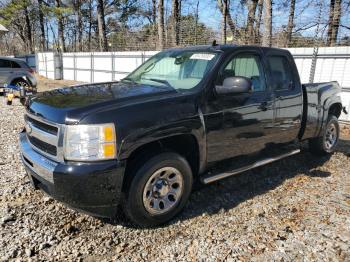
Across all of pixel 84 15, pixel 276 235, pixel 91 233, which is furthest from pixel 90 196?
pixel 84 15

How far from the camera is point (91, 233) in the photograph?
355 centimetres

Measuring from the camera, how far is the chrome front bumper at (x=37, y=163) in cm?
321

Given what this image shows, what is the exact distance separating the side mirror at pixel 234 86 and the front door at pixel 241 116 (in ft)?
0.25

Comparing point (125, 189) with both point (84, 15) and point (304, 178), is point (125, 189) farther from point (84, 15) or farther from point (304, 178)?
point (84, 15)

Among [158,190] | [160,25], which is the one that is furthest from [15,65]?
[158,190]

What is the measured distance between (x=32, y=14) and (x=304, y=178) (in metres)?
38.6

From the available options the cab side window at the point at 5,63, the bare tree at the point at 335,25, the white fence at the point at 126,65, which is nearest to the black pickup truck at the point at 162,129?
the white fence at the point at 126,65

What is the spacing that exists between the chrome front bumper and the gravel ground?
627mm

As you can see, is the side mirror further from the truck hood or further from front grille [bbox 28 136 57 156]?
front grille [bbox 28 136 57 156]

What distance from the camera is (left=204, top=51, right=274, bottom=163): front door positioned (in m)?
3.95

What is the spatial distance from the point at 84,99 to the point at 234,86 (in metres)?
1.64

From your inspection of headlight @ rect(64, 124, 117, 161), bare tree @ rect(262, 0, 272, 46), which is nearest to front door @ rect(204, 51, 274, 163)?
headlight @ rect(64, 124, 117, 161)

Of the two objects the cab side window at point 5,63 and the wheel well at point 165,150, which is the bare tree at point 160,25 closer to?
the cab side window at point 5,63

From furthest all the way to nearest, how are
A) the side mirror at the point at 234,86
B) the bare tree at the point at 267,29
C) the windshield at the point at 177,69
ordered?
the bare tree at the point at 267,29 → the windshield at the point at 177,69 → the side mirror at the point at 234,86
